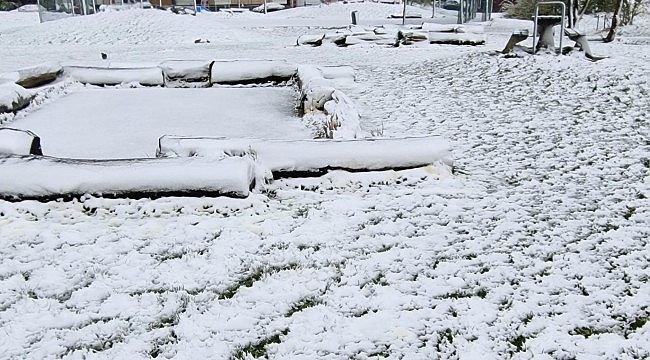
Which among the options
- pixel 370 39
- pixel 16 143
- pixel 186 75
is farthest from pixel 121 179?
pixel 370 39

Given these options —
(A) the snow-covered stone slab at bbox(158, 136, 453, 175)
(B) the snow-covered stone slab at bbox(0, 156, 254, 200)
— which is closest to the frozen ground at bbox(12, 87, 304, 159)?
(A) the snow-covered stone slab at bbox(158, 136, 453, 175)

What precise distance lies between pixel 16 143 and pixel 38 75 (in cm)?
527

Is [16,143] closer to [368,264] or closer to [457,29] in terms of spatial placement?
[368,264]

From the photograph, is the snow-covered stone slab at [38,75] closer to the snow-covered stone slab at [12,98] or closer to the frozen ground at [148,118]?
the frozen ground at [148,118]

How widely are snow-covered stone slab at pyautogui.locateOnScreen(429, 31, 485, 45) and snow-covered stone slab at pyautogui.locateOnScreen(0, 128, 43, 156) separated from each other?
13441 millimetres

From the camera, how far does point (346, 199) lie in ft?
14.0

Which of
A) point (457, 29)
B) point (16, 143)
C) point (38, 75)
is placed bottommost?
point (16, 143)

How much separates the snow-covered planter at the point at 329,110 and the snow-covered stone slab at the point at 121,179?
1733 millimetres

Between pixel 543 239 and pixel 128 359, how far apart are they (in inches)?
96.5

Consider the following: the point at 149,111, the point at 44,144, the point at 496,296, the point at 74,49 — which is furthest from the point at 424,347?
the point at 74,49

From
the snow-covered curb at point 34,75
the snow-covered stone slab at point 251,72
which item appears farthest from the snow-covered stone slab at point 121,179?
the snow-covered stone slab at point 251,72

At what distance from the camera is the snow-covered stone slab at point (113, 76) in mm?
9938

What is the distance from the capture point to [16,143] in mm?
4574

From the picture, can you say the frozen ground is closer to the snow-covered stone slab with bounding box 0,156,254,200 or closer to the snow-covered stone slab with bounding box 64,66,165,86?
the snow-covered stone slab with bounding box 64,66,165,86
